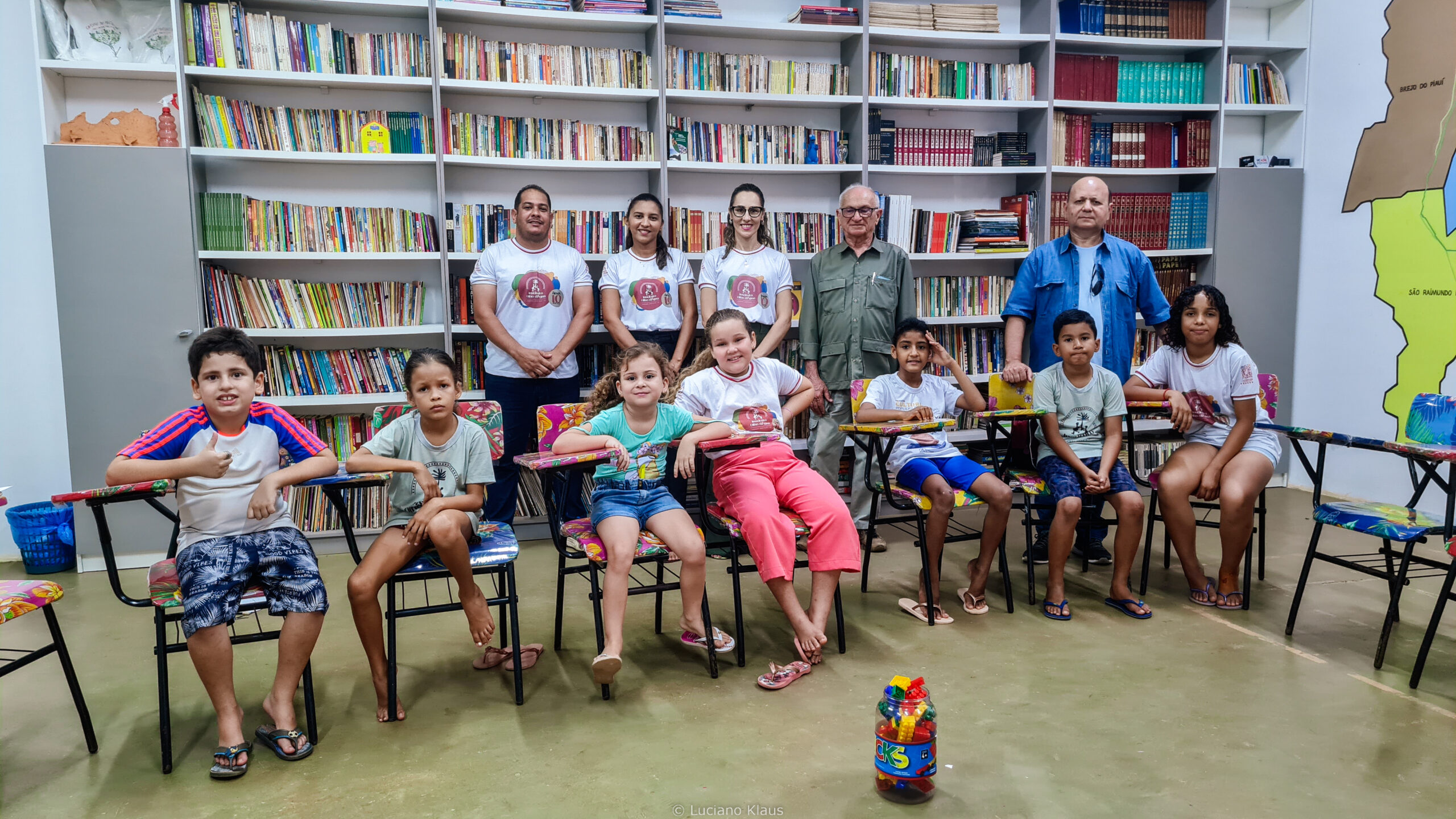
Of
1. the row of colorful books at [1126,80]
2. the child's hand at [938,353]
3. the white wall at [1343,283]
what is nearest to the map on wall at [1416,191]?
the white wall at [1343,283]

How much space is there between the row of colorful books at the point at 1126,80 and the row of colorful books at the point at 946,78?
7.8 inches

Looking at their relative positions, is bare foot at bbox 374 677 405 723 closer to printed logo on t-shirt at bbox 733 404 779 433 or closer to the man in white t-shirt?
printed logo on t-shirt at bbox 733 404 779 433

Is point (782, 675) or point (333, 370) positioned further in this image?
point (333, 370)

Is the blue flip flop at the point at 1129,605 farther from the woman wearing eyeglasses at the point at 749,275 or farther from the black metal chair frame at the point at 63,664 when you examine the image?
the black metal chair frame at the point at 63,664

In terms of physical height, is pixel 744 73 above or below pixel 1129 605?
above

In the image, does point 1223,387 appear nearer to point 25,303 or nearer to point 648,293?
point 648,293

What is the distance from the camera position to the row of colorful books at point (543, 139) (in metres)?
4.46

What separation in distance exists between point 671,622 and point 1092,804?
1618mm

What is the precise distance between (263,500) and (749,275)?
249 cm

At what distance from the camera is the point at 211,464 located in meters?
2.22

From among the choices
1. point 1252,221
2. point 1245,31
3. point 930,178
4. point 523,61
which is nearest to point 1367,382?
point 1252,221

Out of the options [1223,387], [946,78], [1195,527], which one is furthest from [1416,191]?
[1195,527]

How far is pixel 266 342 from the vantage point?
4359 mm

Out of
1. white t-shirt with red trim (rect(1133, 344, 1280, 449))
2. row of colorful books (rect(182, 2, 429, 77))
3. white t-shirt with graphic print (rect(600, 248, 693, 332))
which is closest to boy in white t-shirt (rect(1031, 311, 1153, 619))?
white t-shirt with red trim (rect(1133, 344, 1280, 449))
